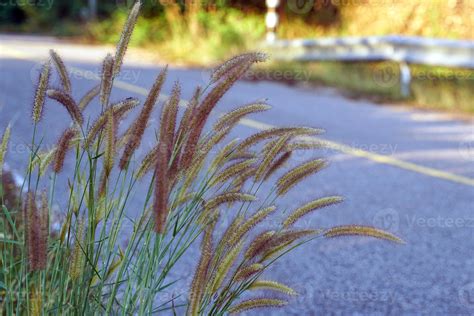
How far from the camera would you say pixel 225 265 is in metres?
2.88

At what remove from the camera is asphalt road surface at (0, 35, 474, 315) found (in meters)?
4.91

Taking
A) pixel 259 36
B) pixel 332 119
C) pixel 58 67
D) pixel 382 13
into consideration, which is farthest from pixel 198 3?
pixel 58 67

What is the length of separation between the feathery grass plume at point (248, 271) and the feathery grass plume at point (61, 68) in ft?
2.52

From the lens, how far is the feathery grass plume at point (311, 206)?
298 cm

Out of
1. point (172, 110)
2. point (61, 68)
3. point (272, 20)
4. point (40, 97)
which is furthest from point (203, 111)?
point (272, 20)

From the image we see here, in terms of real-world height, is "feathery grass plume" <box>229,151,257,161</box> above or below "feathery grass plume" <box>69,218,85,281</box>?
above

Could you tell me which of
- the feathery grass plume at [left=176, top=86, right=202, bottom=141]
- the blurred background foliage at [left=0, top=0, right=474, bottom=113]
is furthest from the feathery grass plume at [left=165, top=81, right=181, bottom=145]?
the blurred background foliage at [left=0, top=0, right=474, bottom=113]

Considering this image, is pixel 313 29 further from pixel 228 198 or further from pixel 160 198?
pixel 160 198

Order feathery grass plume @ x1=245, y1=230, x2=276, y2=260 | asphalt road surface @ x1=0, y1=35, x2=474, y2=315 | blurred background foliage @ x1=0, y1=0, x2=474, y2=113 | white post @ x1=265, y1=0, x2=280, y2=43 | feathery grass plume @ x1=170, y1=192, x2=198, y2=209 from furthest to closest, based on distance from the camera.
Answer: white post @ x1=265, y1=0, x2=280, y2=43, blurred background foliage @ x1=0, y1=0, x2=474, y2=113, asphalt road surface @ x1=0, y1=35, x2=474, y2=315, feathery grass plume @ x1=170, y1=192, x2=198, y2=209, feathery grass plume @ x1=245, y1=230, x2=276, y2=260

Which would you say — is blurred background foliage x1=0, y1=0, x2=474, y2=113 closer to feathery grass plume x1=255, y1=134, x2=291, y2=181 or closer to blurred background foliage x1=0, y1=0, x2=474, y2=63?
blurred background foliage x1=0, y1=0, x2=474, y2=63

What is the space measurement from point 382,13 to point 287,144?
50.1ft

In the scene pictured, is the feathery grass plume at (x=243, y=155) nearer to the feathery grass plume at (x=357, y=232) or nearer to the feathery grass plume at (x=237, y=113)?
the feathery grass plume at (x=237, y=113)

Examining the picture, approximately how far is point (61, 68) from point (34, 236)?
0.86 meters

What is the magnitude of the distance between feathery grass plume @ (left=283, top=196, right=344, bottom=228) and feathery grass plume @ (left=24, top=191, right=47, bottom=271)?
818mm
